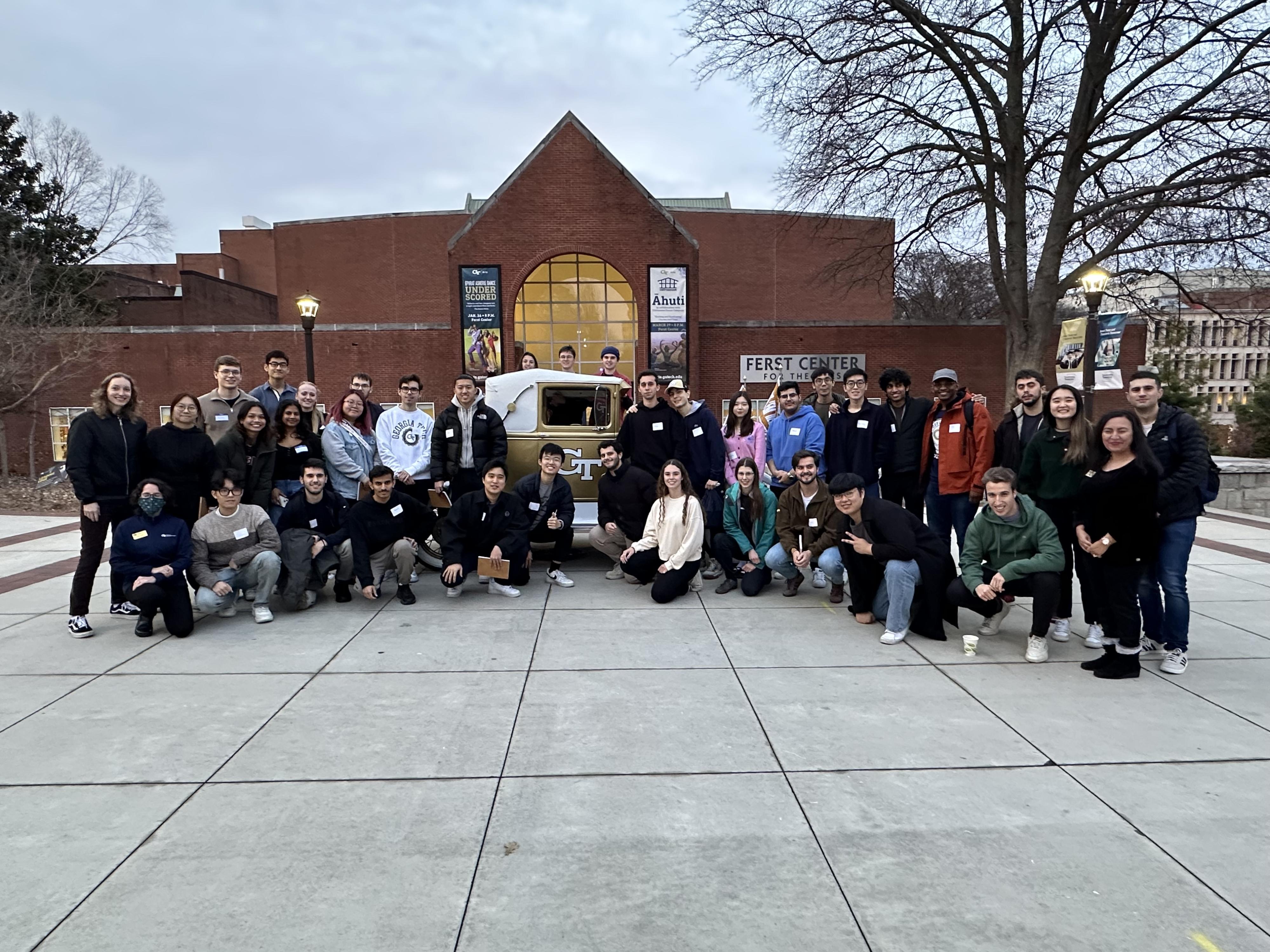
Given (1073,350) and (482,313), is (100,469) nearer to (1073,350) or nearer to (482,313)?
(1073,350)

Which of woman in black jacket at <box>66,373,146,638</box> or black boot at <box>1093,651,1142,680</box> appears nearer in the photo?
black boot at <box>1093,651,1142,680</box>

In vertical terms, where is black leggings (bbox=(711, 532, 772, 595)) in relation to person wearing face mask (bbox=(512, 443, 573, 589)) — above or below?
below

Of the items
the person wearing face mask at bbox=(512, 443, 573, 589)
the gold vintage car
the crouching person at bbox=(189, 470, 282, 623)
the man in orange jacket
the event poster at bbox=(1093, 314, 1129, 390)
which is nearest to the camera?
the crouching person at bbox=(189, 470, 282, 623)

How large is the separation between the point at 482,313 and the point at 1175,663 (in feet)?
62.4

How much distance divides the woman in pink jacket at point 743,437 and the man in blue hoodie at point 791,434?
346 millimetres

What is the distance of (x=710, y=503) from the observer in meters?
7.18

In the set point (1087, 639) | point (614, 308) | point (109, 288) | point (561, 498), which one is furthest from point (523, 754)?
point (109, 288)

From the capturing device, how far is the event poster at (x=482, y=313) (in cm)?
2062

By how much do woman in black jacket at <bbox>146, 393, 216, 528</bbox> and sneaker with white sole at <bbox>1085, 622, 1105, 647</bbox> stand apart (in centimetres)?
695

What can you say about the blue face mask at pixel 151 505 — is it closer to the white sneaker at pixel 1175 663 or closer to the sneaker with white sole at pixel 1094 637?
the sneaker with white sole at pixel 1094 637

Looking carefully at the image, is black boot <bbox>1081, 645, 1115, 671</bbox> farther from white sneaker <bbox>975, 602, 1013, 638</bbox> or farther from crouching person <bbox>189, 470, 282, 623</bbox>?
crouching person <bbox>189, 470, 282, 623</bbox>

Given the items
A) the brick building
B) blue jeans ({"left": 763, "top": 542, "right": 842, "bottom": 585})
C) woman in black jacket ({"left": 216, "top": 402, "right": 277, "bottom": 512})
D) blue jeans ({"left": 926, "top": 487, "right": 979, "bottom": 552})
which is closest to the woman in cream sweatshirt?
blue jeans ({"left": 763, "top": 542, "right": 842, "bottom": 585})

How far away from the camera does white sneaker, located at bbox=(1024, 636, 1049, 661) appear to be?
4.80 metres

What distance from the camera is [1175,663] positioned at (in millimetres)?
4555
